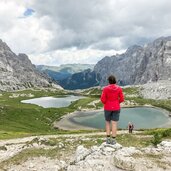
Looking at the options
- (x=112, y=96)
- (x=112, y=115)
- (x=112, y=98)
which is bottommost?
(x=112, y=115)

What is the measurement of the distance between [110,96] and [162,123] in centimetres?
16368

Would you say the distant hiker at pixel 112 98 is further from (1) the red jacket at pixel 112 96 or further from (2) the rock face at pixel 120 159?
(2) the rock face at pixel 120 159

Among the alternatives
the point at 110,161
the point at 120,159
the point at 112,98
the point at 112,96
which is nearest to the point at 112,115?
the point at 112,98

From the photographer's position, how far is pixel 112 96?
23266 millimetres

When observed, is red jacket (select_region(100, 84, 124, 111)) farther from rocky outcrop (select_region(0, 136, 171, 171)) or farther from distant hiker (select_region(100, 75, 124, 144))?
rocky outcrop (select_region(0, 136, 171, 171))

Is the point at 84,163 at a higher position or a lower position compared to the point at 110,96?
lower

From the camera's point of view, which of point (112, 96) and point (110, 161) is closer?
point (110, 161)

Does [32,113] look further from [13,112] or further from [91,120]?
[91,120]

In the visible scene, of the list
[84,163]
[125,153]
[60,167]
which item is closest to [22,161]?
[60,167]

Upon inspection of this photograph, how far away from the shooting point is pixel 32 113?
190 metres

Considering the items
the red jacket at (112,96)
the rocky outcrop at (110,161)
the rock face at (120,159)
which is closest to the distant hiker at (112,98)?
the red jacket at (112,96)

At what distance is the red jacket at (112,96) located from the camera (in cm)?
2322

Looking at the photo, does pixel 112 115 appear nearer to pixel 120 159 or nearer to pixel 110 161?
pixel 110 161

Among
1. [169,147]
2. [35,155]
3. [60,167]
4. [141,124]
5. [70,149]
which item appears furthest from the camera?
[141,124]
